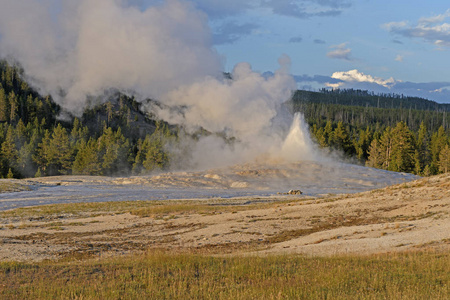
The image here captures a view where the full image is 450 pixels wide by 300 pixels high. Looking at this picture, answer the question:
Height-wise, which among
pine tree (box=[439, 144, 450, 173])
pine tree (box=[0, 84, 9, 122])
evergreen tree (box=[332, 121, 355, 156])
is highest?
pine tree (box=[0, 84, 9, 122])

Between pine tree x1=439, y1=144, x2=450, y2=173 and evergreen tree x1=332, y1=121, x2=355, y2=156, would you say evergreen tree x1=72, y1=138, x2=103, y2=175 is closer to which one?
evergreen tree x1=332, y1=121, x2=355, y2=156

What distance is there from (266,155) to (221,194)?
2178 cm

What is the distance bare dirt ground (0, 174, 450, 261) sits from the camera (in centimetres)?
1923

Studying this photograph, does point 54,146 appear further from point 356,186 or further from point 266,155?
point 356,186

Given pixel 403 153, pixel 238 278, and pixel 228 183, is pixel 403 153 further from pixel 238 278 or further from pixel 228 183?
pixel 238 278

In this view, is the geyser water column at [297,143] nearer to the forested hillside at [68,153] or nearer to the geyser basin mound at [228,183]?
the geyser basin mound at [228,183]

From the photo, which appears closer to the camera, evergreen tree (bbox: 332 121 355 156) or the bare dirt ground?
Result: the bare dirt ground

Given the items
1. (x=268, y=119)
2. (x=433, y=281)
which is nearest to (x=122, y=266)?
(x=433, y=281)

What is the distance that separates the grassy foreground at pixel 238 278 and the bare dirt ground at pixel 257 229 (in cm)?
353

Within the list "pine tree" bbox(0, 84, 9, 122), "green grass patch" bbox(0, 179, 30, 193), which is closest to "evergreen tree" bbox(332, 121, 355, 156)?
"green grass patch" bbox(0, 179, 30, 193)

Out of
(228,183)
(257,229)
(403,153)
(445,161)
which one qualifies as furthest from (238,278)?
(445,161)

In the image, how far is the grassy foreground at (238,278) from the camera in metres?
9.74

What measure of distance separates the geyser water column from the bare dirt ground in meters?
38.7

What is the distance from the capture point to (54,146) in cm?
10181
